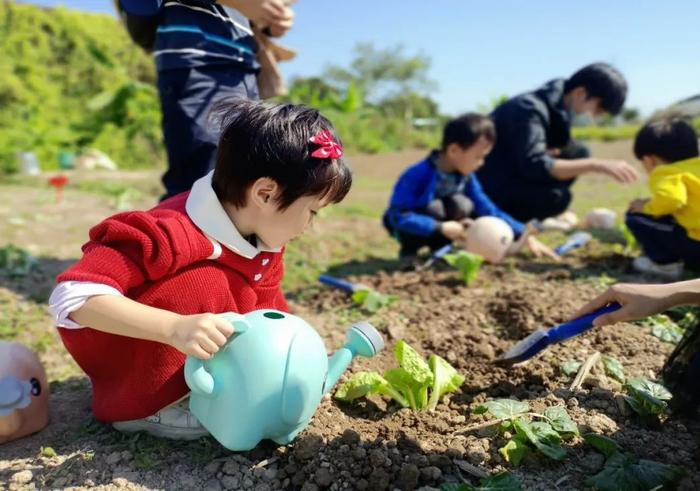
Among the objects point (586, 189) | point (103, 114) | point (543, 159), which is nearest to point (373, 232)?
point (543, 159)

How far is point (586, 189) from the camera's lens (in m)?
8.16

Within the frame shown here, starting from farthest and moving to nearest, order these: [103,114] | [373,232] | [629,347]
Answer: [103,114]
[373,232]
[629,347]

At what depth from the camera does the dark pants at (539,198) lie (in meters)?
4.42

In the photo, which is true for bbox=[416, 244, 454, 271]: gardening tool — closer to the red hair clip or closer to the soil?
the soil

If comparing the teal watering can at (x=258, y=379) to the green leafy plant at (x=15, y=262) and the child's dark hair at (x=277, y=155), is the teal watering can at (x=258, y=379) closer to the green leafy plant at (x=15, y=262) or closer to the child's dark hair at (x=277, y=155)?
the child's dark hair at (x=277, y=155)

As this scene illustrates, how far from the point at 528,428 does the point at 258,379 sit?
2.38ft

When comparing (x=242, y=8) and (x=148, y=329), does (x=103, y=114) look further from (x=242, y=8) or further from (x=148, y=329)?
(x=148, y=329)

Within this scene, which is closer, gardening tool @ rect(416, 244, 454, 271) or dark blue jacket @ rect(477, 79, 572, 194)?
gardening tool @ rect(416, 244, 454, 271)

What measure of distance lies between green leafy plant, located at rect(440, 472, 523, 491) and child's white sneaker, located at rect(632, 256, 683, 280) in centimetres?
222

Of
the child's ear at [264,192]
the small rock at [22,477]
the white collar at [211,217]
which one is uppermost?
the child's ear at [264,192]

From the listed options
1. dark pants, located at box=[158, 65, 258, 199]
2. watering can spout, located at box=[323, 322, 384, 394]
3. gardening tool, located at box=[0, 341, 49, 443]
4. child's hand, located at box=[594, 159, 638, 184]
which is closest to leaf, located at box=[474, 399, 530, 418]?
watering can spout, located at box=[323, 322, 384, 394]

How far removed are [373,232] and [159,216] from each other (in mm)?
3692

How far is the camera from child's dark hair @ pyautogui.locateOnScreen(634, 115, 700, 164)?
10.8 ft

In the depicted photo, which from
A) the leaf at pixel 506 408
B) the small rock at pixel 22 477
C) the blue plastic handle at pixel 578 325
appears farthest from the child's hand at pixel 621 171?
the small rock at pixel 22 477
